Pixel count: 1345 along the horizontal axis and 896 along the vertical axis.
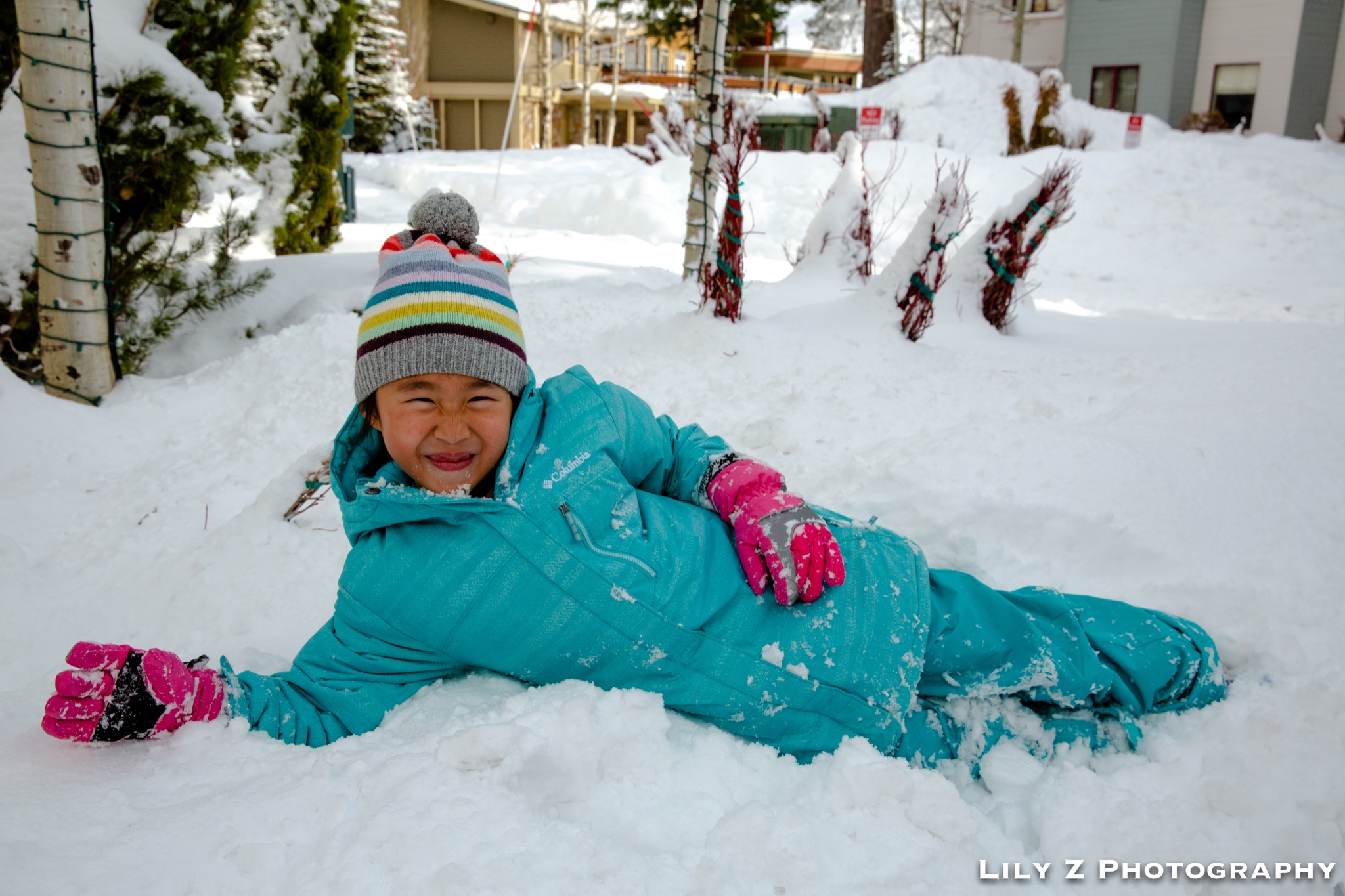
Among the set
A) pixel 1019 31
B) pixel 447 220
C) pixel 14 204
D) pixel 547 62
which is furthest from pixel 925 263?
pixel 547 62

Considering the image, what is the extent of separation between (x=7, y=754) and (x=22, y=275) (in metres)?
3.63

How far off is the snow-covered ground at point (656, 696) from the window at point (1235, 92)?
618 inches

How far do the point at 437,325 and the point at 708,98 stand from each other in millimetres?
4691

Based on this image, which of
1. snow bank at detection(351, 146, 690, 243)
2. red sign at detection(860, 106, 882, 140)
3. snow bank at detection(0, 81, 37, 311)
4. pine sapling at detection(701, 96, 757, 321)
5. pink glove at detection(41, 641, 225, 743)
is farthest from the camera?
snow bank at detection(351, 146, 690, 243)

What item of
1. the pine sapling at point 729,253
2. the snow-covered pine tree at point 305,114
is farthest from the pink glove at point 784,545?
the snow-covered pine tree at point 305,114

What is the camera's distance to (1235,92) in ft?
56.5

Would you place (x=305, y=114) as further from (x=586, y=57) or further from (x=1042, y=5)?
(x=1042, y=5)

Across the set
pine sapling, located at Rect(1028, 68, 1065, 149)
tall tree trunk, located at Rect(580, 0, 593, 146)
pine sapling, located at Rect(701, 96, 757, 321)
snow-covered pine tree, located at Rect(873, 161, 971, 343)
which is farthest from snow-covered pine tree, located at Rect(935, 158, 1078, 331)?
tall tree trunk, located at Rect(580, 0, 593, 146)

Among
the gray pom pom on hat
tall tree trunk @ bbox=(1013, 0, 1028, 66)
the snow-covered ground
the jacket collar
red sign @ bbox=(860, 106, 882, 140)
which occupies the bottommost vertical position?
the snow-covered ground

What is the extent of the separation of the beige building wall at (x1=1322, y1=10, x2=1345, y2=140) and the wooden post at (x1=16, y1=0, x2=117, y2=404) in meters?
20.2

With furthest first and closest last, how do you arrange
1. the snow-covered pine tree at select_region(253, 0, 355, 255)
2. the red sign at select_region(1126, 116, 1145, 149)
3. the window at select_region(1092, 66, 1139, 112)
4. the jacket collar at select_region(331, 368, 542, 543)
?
the window at select_region(1092, 66, 1139, 112)
the red sign at select_region(1126, 116, 1145, 149)
the snow-covered pine tree at select_region(253, 0, 355, 255)
the jacket collar at select_region(331, 368, 542, 543)

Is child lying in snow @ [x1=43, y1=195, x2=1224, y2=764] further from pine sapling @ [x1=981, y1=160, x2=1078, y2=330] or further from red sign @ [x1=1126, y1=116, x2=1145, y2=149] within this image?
red sign @ [x1=1126, y1=116, x2=1145, y2=149]

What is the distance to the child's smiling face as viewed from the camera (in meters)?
1.56

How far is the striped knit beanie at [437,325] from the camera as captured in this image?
158cm
